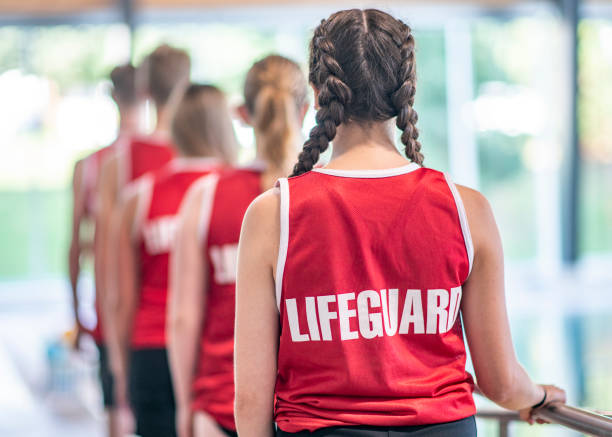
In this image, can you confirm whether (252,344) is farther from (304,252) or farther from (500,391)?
(500,391)

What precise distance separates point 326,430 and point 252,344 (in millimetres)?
156

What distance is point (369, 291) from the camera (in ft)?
3.61

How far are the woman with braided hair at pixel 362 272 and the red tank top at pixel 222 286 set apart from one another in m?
0.67

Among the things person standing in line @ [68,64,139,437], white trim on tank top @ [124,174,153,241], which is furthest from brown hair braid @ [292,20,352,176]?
person standing in line @ [68,64,139,437]

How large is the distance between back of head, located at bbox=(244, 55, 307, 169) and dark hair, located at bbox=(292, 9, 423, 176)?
592 mm

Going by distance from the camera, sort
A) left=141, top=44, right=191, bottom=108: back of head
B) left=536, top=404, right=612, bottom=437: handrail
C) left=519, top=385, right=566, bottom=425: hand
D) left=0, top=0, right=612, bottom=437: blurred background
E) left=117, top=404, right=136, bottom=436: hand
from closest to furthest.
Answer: left=536, top=404, right=612, bottom=437: handrail < left=519, top=385, right=566, bottom=425: hand < left=141, top=44, right=191, bottom=108: back of head < left=117, top=404, right=136, bottom=436: hand < left=0, top=0, right=612, bottom=437: blurred background

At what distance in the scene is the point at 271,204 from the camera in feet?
3.67

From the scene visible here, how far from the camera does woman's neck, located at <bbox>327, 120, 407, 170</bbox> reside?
1141 millimetres

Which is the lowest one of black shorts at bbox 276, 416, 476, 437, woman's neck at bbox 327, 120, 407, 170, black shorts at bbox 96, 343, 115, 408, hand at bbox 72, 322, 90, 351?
black shorts at bbox 96, 343, 115, 408

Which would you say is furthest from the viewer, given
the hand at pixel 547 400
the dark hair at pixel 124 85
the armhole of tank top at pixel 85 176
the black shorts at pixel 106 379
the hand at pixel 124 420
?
the armhole of tank top at pixel 85 176

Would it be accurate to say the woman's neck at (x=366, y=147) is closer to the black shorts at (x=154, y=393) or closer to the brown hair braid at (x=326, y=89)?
the brown hair braid at (x=326, y=89)

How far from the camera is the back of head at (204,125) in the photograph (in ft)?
7.22

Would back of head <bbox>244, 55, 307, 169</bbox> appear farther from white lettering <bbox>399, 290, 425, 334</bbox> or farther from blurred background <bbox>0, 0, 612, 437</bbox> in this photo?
blurred background <bbox>0, 0, 612, 437</bbox>

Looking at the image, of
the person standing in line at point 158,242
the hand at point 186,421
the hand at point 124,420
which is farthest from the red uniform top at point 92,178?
the hand at point 186,421
